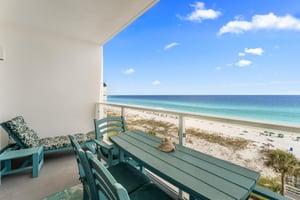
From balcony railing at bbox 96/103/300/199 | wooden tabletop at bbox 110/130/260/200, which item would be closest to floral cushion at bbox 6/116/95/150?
balcony railing at bbox 96/103/300/199

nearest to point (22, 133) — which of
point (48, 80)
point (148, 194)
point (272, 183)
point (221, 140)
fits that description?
point (48, 80)

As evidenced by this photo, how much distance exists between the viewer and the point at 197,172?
3.23 feet

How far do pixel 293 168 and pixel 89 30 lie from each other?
3796mm

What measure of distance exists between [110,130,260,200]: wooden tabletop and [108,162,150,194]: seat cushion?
25 cm

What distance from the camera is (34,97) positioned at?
10.7ft

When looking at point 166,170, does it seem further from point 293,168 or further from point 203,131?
point 293,168

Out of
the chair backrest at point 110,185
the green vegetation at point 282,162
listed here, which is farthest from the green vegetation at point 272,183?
the chair backrest at point 110,185

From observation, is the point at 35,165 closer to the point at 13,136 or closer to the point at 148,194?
the point at 13,136

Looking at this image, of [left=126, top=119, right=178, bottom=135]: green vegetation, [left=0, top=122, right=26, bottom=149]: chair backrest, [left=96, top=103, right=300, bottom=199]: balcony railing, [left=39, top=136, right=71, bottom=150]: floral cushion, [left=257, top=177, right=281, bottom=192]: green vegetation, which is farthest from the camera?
[left=39, top=136, right=71, bottom=150]: floral cushion

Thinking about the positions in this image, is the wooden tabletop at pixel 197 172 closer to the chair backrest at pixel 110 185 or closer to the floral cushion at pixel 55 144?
the chair backrest at pixel 110 185

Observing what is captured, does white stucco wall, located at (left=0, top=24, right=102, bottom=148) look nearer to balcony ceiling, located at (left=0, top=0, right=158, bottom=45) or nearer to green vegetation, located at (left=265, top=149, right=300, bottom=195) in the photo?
balcony ceiling, located at (left=0, top=0, right=158, bottom=45)

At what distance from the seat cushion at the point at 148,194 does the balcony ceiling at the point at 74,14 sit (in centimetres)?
242

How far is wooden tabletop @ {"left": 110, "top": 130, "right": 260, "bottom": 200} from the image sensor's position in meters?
0.80

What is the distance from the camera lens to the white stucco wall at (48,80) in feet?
9.91
